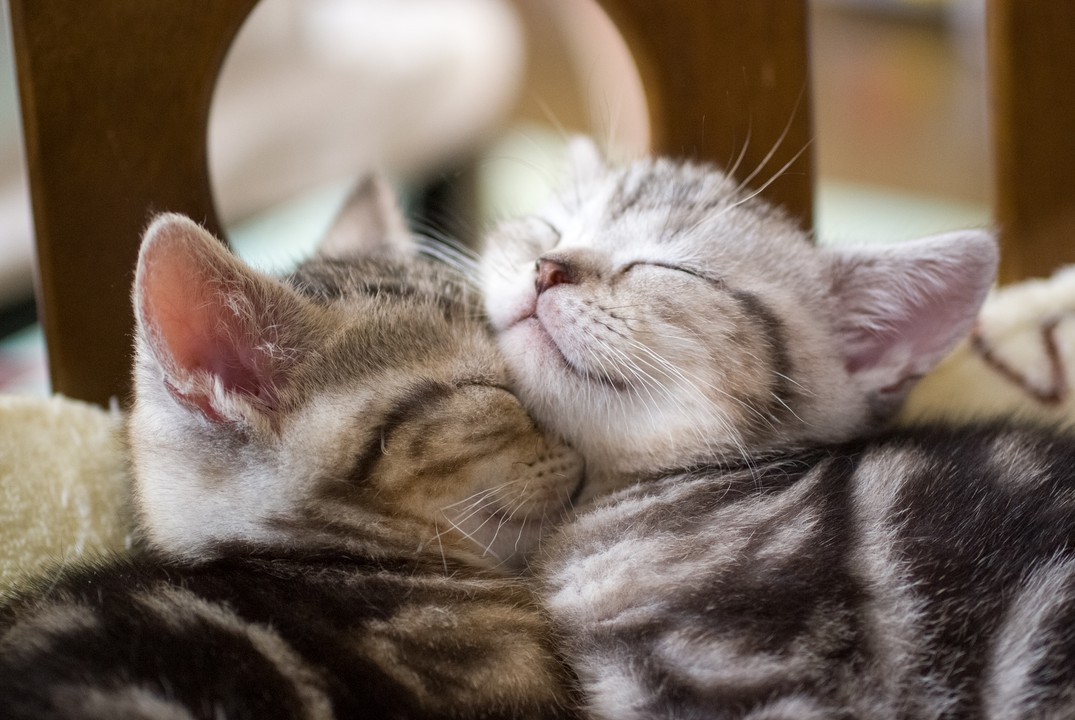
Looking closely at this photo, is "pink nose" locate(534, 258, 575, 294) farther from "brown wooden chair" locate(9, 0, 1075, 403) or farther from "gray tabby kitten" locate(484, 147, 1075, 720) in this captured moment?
"brown wooden chair" locate(9, 0, 1075, 403)

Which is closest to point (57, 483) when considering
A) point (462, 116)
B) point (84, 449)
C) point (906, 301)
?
point (84, 449)

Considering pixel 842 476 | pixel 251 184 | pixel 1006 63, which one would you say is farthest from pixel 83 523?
pixel 251 184

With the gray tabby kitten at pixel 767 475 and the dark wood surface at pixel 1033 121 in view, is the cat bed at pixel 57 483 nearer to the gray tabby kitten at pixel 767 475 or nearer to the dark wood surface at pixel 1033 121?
the gray tabby kitten at pixel 767 475

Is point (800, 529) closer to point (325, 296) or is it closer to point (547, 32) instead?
point (325, 296)

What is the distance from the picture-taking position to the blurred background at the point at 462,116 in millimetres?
2420

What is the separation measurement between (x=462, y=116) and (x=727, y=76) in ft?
6.00

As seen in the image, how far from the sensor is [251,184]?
250cm

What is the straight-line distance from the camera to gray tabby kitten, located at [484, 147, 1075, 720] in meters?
0.80

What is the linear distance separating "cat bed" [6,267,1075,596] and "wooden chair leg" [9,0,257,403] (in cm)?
8

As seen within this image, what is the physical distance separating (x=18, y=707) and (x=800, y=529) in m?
0.66

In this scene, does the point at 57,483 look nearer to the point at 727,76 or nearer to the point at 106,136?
the point at 106,136

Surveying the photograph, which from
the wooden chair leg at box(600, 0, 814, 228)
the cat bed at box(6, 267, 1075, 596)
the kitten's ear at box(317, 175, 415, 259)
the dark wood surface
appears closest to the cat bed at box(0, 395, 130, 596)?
the cat bed at box(6, 267, 1075, 596)

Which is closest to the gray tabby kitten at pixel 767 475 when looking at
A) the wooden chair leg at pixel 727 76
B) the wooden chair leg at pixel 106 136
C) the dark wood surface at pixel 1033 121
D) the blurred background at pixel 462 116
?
the wooden chair leg at pixel 727 76

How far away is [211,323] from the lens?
2.67 ft
